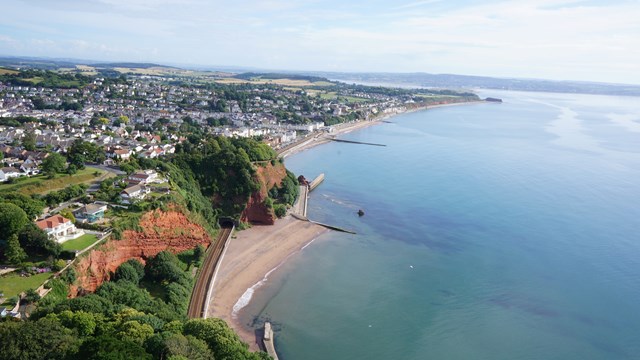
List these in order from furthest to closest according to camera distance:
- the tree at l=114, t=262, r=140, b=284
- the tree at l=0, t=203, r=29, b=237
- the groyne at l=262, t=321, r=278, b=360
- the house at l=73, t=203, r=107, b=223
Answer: the house at l=73, t=203, r=107, b=223, the tree at l=114, t=262, r=140, b=284, the tree at l=0, t=203, r=29, b=237, the groyne at l=262, t=321, r=278, b=360

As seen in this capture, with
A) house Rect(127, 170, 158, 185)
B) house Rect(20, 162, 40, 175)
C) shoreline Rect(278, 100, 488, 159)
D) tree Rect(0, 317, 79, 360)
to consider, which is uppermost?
house Rect(127, 170, 158, 185)

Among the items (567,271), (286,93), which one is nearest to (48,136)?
(567,271)

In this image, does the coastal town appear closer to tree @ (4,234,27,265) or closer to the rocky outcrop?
tree @ (4,234,27,265)

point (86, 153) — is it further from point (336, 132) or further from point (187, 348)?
point (336, 132)

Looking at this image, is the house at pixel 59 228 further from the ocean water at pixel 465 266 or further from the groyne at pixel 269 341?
the groyne at pixel 269 341

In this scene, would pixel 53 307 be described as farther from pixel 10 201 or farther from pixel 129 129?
pixel 129 129

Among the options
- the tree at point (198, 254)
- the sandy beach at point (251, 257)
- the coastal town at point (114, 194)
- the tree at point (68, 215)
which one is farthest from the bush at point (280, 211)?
the tree at point (68, 215)

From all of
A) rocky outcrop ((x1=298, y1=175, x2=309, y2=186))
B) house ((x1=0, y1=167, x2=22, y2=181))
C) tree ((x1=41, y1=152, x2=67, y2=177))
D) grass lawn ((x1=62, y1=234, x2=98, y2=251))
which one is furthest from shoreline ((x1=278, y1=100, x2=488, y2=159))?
grass lawn ((x1=62, y1=234, x2=98, y2=251))

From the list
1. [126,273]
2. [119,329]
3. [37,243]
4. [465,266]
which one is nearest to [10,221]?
[37,243]
